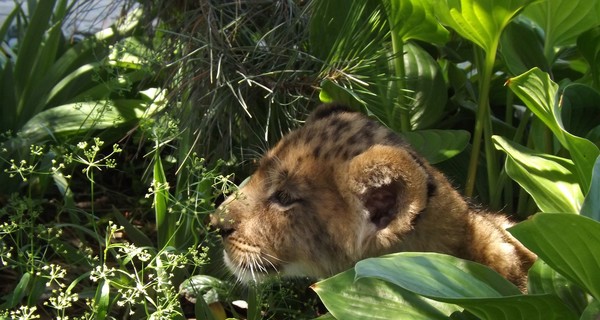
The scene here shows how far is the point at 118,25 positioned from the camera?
4.90 meters

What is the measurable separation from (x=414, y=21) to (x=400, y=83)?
1.45 ft

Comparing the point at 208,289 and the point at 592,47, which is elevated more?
the point at 592,47

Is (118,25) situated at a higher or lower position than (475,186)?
higher

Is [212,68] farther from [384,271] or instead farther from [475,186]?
[384,271]

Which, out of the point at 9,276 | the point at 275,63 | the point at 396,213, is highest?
the point at 275,63

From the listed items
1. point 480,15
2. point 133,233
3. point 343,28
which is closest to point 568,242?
point 480,15

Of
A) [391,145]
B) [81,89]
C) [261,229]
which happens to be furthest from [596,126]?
[81,89]

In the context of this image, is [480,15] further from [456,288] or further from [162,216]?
[162,216]

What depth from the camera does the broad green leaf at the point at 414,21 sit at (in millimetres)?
4207

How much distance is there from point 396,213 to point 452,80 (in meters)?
1.80

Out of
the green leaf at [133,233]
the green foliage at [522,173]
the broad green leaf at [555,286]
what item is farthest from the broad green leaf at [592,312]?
the green leaf at [133,233]

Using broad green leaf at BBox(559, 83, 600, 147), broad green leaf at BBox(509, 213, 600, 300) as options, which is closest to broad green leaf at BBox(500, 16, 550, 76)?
broad green leaf at BBox(559, 83, 600, 147)

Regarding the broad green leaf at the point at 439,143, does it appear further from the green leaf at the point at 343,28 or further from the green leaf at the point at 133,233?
the green leaf at the point at 133,233

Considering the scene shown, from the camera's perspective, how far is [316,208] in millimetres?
3695
